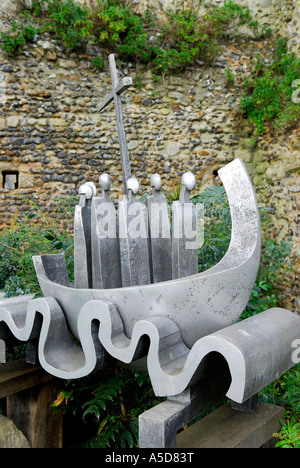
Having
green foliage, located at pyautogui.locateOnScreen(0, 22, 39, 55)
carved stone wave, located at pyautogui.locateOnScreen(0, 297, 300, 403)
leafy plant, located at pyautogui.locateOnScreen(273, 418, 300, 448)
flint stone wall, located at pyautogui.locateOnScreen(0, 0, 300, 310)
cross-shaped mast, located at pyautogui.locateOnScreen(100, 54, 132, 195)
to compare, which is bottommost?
leafy plant, located at pyautogui.locateOnScreen(273, 418, 300, 448)

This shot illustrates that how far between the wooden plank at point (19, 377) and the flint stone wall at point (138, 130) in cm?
401

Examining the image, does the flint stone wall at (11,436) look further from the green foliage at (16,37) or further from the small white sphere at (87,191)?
the green foliage at (16,37)

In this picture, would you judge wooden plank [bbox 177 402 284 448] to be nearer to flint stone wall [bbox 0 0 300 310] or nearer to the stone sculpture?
the stone sculpture

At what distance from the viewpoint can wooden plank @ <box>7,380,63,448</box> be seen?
1962 mm

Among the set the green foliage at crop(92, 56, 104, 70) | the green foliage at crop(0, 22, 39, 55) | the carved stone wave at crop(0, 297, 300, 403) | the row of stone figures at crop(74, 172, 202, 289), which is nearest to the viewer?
the carved stone wave at crop(0, 297, 300, 403)

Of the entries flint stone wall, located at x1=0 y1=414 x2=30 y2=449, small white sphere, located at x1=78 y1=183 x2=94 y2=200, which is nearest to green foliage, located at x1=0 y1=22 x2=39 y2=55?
small white sphere, located at x1=78 y1=183 x2=94 y2=200

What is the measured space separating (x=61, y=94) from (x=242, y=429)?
5.59m

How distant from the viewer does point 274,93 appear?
5.81 meters

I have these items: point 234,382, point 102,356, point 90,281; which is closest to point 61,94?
point 90,281

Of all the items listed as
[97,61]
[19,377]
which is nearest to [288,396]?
[19,377]

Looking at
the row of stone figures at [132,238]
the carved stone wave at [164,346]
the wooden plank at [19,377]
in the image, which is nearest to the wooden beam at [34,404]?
the wooden plank at [19,377]

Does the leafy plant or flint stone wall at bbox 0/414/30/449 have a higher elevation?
the leafy plant

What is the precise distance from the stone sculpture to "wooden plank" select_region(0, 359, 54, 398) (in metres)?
0.20

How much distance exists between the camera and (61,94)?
19.5 ft
